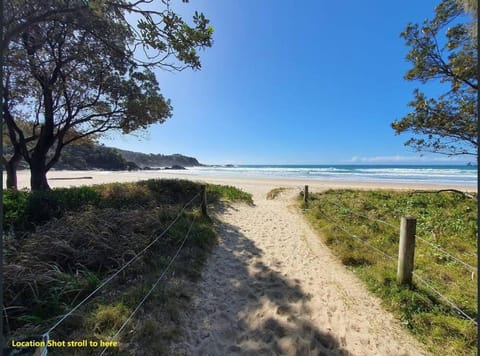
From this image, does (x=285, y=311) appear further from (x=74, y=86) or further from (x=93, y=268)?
(x=74, y=86)

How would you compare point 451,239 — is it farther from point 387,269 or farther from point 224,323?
point 224,323

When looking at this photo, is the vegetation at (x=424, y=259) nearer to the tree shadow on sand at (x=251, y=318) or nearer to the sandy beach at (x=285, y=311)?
the sandy beach at (x=285, y=311)

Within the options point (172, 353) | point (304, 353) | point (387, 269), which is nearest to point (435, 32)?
point (387, 269)

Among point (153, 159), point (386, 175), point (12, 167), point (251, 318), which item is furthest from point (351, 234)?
point (153, 159)

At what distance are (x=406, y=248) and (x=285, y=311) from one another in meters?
2.05

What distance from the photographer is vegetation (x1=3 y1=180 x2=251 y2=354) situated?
2633 millimetres

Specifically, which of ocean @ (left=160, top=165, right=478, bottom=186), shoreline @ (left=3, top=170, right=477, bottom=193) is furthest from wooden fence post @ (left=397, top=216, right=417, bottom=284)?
ocean @ (left=160, top=165, right=478, bottom=186)

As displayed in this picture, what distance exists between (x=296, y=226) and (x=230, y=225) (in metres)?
2.07

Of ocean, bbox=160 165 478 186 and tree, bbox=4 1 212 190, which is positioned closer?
tree, bbox=4 1 212 190

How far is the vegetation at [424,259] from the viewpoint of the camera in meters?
2.75

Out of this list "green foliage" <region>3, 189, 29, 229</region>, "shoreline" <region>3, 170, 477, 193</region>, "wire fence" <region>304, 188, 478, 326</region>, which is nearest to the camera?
"wire fence" <region>304, 188, 478, 326</region>

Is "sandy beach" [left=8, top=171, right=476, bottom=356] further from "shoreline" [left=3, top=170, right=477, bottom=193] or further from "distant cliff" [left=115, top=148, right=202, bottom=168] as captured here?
"distant cliff" [left=115, top=148, right=202, bottom=168]

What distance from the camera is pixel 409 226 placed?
3350mm

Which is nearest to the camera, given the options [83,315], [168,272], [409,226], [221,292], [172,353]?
[172,353]
